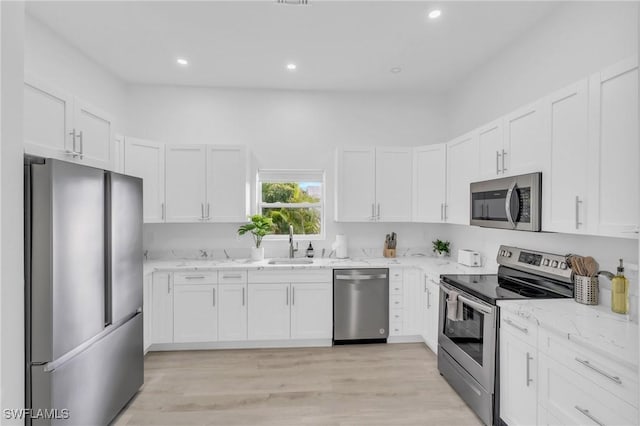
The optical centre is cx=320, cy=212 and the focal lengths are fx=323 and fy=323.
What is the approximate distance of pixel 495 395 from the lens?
2.14m

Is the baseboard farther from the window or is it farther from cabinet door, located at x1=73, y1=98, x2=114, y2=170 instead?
cabinet door, located at x1=73, y1=98, x2=114, y2=170

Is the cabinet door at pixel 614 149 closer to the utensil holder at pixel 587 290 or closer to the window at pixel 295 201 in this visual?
the utensil holder at pixel 587 290

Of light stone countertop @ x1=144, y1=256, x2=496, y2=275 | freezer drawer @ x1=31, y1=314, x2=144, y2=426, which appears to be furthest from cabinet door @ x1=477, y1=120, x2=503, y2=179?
freezer drawer @ x1=31, y1=314, x2=144, y2=426

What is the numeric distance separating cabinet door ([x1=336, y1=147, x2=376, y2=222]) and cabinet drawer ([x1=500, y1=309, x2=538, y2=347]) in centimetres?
200

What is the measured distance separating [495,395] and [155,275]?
3194 mm

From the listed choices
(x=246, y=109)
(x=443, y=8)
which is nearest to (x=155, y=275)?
(x=246, y=109)

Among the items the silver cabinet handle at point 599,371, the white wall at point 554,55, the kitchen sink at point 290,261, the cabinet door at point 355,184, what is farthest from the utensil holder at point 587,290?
the kitchen sink at point 290,261

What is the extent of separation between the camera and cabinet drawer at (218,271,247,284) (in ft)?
11.4

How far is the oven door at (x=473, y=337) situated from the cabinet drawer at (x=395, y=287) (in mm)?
771

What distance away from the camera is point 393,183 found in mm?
3941

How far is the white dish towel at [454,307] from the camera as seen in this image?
8.40ft

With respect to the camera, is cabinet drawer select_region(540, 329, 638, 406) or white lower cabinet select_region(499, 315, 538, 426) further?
white lower cabinet select_region(499, 315, 538, 426)

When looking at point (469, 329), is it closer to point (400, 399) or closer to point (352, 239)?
point (400, 399)

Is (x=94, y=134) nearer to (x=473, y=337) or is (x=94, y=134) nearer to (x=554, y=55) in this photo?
(x=473, y=337)
